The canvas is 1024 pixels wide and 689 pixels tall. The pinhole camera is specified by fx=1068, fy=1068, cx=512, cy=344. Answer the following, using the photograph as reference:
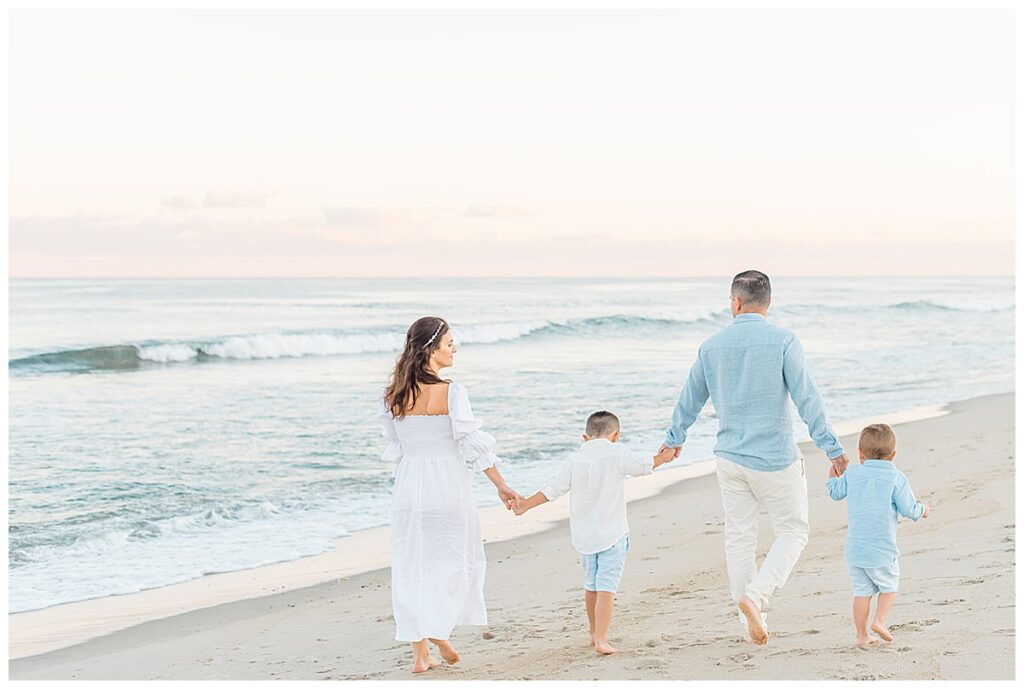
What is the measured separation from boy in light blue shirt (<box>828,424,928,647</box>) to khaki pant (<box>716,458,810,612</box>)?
0.66 ft

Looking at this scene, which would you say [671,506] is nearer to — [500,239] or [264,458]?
[264,458]

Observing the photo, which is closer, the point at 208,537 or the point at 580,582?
the point at 580,582

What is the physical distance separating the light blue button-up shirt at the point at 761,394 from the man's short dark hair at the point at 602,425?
0.48 m

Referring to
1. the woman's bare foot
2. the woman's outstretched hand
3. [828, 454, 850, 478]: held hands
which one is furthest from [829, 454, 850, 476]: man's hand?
the woman's bare foot

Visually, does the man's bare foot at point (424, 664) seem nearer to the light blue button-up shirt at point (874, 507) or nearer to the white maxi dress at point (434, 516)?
the white maxi dress at point (434, 516)

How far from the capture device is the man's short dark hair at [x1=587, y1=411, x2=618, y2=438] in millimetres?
5055

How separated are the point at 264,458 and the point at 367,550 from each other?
14.3 ft

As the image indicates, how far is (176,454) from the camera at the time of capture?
12.6 m

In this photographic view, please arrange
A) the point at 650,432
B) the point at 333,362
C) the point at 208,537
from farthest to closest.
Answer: the point at 333,362, the point at 650,432, the point at 208,537

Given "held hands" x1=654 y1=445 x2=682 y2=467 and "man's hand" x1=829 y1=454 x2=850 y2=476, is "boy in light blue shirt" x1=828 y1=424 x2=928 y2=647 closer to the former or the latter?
"man's hand" x1=829 y1=454 x2=850 y2=476

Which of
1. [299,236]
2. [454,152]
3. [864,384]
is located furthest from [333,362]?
[299,236]

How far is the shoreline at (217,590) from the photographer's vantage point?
253 inches

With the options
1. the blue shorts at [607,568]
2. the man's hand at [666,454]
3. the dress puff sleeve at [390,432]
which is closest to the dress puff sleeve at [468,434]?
the dress puff sleeve at [390,432]

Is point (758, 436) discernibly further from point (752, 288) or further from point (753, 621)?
point (753, 621)
